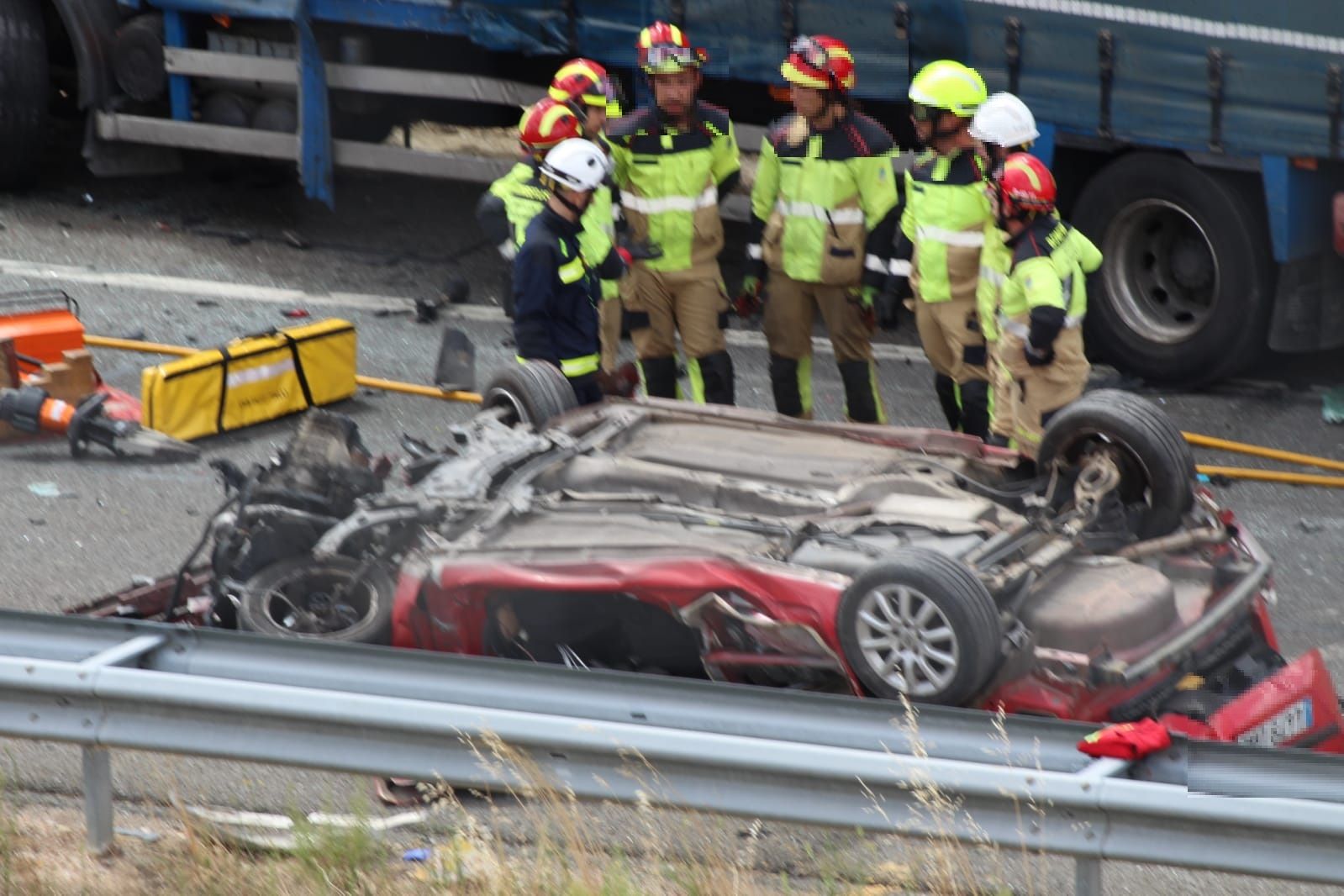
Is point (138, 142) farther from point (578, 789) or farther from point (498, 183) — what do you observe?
point (578, 789)

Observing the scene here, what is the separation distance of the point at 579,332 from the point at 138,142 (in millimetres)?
5998

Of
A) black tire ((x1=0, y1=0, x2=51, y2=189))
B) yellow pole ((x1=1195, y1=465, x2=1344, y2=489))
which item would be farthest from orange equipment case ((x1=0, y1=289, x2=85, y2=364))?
yellow pole ((x1=1195, y1=465, x2=1344, y2=489))

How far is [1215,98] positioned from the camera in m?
9.16

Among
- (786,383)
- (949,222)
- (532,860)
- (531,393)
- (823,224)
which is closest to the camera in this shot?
(532,860)

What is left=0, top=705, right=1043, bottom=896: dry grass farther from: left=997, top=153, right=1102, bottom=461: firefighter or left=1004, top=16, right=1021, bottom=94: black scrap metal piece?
left=1004, top=16, right=1021, bottom=94: black scrap metal piece

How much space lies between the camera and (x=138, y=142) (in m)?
12.5

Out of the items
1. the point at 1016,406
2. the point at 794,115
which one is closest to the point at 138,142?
the point at 794,115

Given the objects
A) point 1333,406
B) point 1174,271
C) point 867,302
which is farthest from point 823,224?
point 1333,406

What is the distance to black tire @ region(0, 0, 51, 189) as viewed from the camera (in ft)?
39.7

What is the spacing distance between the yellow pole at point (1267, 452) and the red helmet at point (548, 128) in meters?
3.13

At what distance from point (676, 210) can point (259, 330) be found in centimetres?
281

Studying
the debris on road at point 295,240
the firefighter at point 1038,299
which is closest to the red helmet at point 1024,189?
the firefighter at point 1038,299

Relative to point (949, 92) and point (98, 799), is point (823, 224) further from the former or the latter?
point (98, 799)

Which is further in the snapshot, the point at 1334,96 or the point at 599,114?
the point at 599,114
